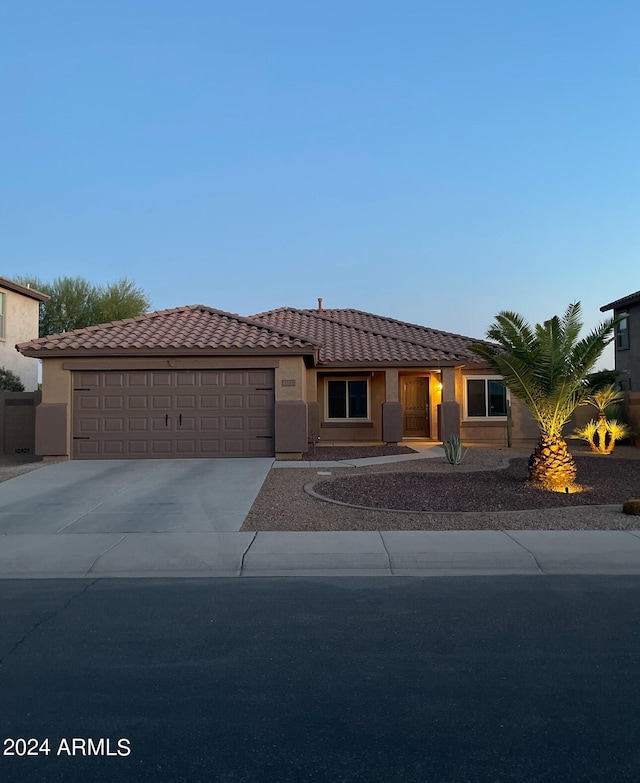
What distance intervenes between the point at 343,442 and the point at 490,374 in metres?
5.96

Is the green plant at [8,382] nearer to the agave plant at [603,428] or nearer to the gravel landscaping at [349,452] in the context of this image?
the gravel landscaping at [349,452]

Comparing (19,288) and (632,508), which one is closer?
(632,508)

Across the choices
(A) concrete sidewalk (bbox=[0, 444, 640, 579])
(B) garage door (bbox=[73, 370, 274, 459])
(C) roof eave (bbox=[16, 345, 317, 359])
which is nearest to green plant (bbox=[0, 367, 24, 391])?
(C) roof eave (bbox=[16, 345, 317, 359])

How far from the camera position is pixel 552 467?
12461mm

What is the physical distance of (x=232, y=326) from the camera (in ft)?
64.0

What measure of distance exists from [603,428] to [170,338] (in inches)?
522

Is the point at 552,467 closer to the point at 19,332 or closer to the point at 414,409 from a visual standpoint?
the point at 414,409

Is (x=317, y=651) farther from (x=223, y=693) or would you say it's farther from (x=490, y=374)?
(x=490, y=374)

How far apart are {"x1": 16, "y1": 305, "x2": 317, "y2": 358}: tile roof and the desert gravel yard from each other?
14.1 feet

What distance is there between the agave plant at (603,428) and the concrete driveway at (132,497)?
1045 cm

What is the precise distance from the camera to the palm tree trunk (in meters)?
12.4

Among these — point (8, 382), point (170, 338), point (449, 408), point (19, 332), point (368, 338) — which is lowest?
point (449, 408)

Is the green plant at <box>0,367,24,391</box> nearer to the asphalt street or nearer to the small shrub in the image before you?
the asphalt street

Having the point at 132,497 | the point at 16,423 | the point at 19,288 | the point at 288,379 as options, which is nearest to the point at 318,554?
the point at 132,497
